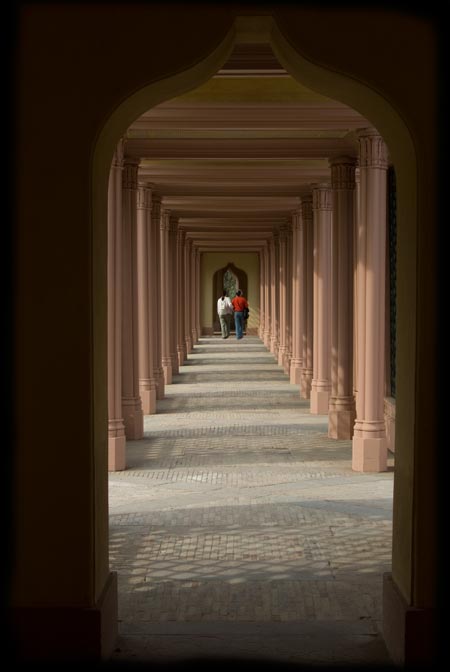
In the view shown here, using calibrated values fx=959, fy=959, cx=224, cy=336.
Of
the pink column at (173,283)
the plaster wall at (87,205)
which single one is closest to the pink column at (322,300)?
the pink column at (173,283)

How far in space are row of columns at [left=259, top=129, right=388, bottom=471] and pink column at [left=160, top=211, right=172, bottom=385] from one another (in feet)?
9.29

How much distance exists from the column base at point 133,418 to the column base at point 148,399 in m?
2.55

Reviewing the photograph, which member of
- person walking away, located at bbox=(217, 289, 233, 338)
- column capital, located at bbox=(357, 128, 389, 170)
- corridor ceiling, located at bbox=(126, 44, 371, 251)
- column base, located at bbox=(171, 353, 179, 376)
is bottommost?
column base, located at bbox=(171, 353, 179, 376)

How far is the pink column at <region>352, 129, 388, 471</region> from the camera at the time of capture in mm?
10828

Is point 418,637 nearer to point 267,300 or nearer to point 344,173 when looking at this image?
point 344,173

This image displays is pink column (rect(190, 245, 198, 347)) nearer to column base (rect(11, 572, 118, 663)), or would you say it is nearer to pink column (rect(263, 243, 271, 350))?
pink column (rect(263, 243, 271, 350))

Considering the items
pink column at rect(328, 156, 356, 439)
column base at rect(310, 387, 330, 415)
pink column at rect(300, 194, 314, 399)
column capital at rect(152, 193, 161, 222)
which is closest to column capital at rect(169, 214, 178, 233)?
column capital at rect(152, 193, 161, 222)

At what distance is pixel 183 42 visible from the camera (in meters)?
4.62

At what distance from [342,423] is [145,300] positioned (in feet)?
13.3

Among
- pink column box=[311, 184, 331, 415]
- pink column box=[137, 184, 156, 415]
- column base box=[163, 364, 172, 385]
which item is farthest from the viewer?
column base box=[163, 364, 172, 385]

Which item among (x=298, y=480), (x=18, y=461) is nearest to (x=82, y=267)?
(x=18, y=461)

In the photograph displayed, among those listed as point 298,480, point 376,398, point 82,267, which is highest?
point 82,267

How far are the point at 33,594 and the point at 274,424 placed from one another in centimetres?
1011

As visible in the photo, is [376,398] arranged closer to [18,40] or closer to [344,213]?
[344,213]
